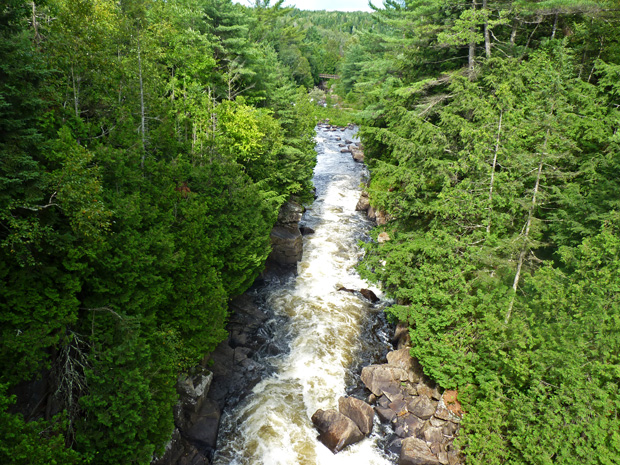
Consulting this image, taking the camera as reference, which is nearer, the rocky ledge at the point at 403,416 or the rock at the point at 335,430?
the rocky ledge at the point at 403,416

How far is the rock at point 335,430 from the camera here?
14844mm

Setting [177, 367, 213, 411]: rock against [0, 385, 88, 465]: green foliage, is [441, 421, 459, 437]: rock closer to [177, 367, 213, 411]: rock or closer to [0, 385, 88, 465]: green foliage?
[177, 367, 213, 411]: rock

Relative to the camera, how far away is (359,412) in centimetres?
1581

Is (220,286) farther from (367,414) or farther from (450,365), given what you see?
(450,365)

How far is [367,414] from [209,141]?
15188 mm

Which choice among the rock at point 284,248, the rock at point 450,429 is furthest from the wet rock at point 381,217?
the rock at point 450,429

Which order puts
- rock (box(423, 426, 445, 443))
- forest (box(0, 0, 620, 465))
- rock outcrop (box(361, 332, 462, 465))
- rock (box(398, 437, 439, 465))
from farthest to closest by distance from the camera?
1. rock (box(423, 426, 445, 443))
2. rock outcrop (box(361, 332, 462, 465))
3. rock (box(398, 437, 439, 465))
4. forest (box(0, 0, 620, 465))

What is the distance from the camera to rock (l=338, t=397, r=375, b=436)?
15594 millimetres

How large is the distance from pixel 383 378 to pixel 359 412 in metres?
2.20

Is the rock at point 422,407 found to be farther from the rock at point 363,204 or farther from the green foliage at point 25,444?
the rock at point 363,204

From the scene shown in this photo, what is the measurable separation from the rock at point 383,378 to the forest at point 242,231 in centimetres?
207

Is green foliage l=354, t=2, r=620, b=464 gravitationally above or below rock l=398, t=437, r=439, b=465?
above

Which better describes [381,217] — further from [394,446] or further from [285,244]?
[394,446]

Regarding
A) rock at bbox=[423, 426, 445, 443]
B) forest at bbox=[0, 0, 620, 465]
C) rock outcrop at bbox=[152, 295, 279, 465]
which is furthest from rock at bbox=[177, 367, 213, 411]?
rock at bbox=[423, 426, 445, 443]
